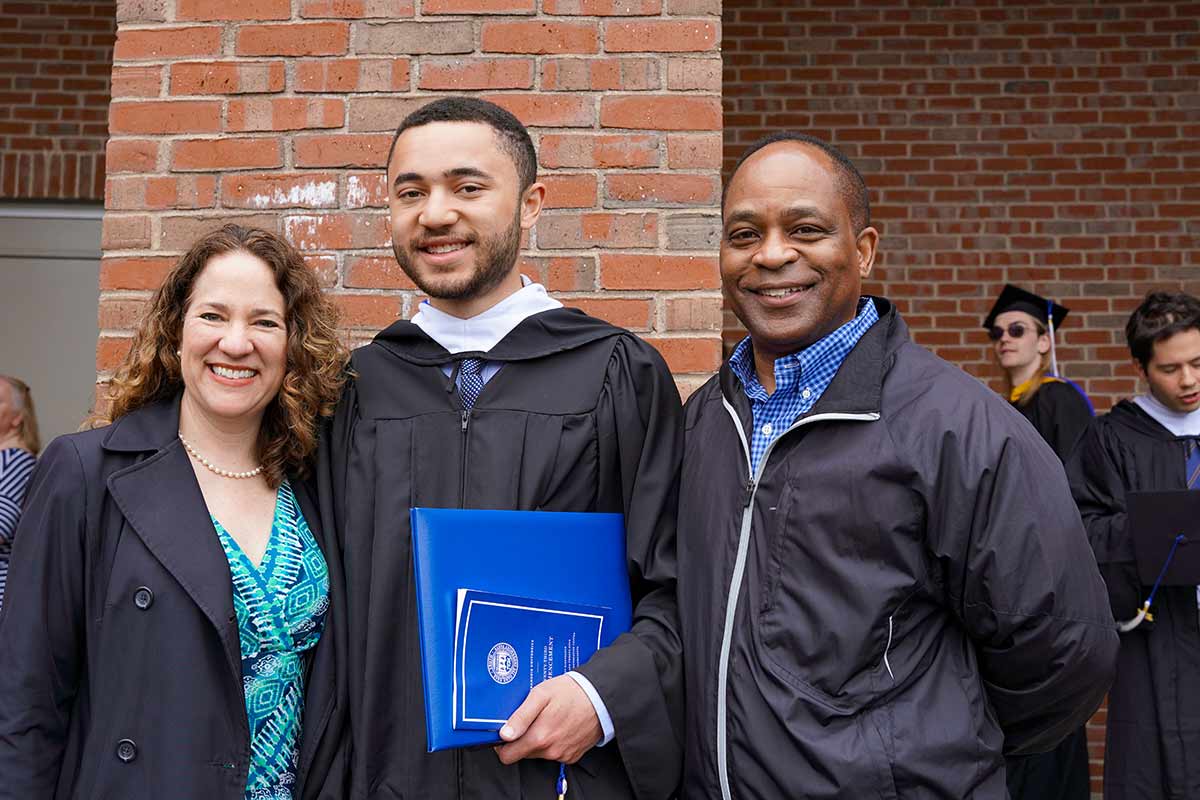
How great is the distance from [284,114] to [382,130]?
28 cm

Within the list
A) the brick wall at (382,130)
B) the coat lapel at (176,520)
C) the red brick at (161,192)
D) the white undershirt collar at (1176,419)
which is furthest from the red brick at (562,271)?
the white undershirt collar at (1176,419)

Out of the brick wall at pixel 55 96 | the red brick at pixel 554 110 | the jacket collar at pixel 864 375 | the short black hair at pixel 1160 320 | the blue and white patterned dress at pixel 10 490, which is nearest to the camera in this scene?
the jacket collar at pixel 864 375

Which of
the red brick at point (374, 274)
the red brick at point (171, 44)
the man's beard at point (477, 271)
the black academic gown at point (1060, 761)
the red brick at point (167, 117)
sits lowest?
the black academic gown at point (1060, 761)

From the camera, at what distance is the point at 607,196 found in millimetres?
3107

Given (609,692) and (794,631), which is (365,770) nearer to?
(609,692)

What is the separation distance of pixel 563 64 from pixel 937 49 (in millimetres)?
3647

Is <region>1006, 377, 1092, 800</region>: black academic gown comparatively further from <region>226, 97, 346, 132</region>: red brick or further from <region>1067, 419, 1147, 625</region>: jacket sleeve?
<region>226, 97, 346, 132</region>: red brick

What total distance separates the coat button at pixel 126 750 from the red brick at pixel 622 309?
156 cm

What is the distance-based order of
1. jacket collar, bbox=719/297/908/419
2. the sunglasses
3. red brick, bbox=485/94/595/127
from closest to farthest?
jacket collar, bbox=719/297/908/419, red brick, bbox=485/94/595/127, the sunglasses

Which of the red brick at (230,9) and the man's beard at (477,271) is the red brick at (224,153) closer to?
the red brick at (230,9)

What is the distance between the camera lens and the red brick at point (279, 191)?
10.4 feet

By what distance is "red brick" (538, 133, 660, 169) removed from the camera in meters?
3.11

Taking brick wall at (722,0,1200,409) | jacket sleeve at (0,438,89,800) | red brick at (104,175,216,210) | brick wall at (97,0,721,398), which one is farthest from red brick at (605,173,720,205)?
brick wall at (722,0,1200,409)

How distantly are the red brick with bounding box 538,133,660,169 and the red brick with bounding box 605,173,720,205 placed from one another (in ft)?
0.14
